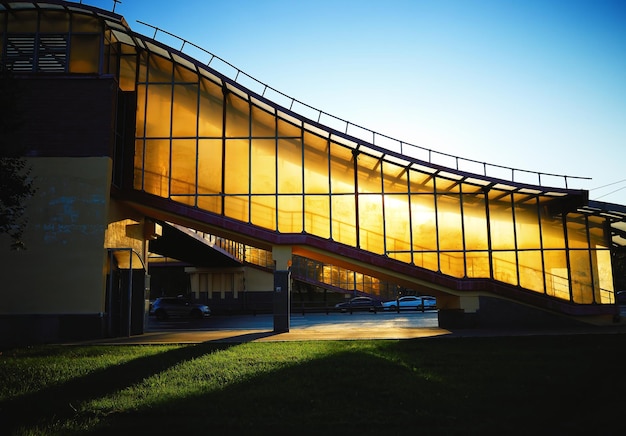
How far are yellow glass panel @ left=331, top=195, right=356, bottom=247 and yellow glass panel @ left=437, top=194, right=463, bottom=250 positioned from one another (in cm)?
346

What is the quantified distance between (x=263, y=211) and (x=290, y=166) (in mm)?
2121

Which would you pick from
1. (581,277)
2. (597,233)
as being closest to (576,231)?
(597,233)

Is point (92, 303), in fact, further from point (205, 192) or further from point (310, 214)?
point (310, 214)

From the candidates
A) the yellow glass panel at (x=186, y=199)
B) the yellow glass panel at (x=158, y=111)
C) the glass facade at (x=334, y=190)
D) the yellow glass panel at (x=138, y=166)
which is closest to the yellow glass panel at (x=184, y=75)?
the glass facade at (x=334, y=190)

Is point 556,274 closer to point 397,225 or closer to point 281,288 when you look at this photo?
point 397,225

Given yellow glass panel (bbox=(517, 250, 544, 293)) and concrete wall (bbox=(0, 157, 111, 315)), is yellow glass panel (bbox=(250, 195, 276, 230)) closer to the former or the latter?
concrete wall (bbox=(0, 157, 111, 315))

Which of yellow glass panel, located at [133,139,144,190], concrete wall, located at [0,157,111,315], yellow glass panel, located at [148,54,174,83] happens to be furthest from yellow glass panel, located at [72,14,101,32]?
concrete wall, located at [0,157,111,315]

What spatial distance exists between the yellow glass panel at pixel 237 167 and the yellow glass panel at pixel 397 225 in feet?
18.9

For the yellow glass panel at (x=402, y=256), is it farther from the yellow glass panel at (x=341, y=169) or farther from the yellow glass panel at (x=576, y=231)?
the yellow glass panel at (x=576, y=231)

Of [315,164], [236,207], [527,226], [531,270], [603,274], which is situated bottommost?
[603,274]

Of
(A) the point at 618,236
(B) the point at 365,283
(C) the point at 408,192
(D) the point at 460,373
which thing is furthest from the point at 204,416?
(B) the point at 365,283

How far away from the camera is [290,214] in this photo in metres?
20.7

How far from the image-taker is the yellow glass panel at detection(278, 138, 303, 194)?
68.2 ft

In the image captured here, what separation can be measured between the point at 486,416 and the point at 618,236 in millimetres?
19483
